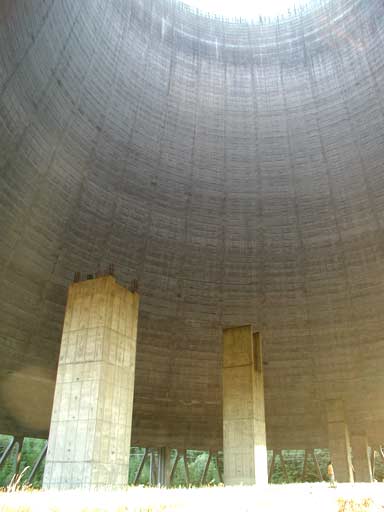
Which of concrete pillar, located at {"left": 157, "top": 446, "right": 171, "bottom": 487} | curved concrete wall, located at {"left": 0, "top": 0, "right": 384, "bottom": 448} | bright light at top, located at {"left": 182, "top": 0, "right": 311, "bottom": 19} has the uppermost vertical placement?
bright light at top, located at {"left": 182, "top": 0, "right": 311, "bottom": 19}

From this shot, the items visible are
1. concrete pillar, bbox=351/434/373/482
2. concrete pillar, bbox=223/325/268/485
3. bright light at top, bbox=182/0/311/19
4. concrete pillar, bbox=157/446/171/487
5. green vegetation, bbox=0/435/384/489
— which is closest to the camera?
concrete pillar, bbox=223/325/268/485

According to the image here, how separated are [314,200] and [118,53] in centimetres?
1056

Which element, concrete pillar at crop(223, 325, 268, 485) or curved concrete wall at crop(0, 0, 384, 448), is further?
curved concrete wall at crop(0, 0, 384, 448)

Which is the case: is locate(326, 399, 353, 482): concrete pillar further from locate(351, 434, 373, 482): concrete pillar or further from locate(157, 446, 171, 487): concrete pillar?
locate(157, 446, 171, 487): concrete pillar

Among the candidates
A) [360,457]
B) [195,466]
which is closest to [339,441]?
[360,457]

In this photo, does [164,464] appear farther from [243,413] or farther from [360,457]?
[243,413]

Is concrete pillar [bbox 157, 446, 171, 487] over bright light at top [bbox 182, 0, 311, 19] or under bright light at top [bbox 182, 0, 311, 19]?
under

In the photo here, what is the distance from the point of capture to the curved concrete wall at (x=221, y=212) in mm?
20656

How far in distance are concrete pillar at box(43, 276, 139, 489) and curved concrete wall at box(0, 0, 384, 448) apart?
26.6 feet

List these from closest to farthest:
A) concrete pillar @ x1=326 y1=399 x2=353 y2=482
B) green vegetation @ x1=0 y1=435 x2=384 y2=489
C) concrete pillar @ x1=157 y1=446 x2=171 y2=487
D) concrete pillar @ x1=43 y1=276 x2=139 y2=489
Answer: concrete pillar @ x1=43 y1=276 x2=139 y2=489, concrete pillar @ x1=326 y1=399 x2=353 y2=482, concrete pillar @ x1=157 y1=446 x2=171 y2=487, green vegetation @ x1=0 y1=435 x2=384 y2=489

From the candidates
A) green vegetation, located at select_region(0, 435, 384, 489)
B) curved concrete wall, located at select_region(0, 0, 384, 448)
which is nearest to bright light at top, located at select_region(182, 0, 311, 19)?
curved concrete wall, located at select_region(0, 0, 384, 448)

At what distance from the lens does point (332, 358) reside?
23.8 m

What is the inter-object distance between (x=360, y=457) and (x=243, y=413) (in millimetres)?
13002

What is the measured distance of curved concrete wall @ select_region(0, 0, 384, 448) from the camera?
67.8 ft
